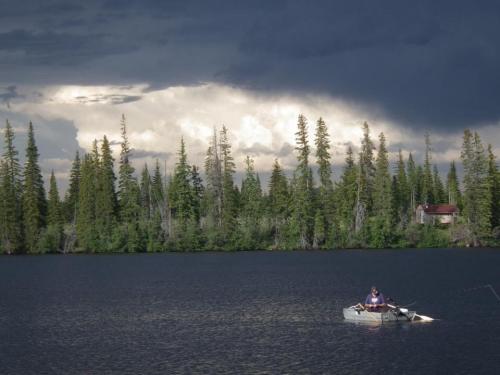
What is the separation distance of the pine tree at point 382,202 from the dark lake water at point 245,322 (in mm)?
37288

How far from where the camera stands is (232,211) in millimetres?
140125

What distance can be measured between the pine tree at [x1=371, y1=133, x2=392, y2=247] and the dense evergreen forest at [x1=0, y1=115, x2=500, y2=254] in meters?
0.20

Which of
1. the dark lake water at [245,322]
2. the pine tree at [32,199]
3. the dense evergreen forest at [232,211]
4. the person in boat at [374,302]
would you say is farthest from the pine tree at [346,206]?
the person in boat at [374,302]

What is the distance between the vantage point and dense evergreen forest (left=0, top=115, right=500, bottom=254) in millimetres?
133375

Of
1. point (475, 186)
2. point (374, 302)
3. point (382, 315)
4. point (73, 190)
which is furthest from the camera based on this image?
point (73, 190)

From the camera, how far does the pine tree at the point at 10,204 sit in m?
135

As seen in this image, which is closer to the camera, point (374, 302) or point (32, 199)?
point (374, 302)

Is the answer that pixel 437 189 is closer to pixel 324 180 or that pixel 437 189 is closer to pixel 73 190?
pixel 324 180

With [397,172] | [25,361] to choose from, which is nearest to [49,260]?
[25,361]

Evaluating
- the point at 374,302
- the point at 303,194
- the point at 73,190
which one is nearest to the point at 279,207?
the point at 303,194

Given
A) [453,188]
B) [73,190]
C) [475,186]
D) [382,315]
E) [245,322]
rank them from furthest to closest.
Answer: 1. [453,188]
2. [73,190]
3. [475,186]
4. [245,322]
5. [382,315]

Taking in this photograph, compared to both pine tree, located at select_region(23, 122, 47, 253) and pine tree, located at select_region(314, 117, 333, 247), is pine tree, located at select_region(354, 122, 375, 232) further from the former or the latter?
pine tree, located at select_region(23, 122, 47, 253)

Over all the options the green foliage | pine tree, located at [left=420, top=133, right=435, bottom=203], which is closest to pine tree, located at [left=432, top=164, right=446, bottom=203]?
pine tree, located at [left=420, top=133, right=435, bottom=203]

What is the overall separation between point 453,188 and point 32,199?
11083 centimetres
